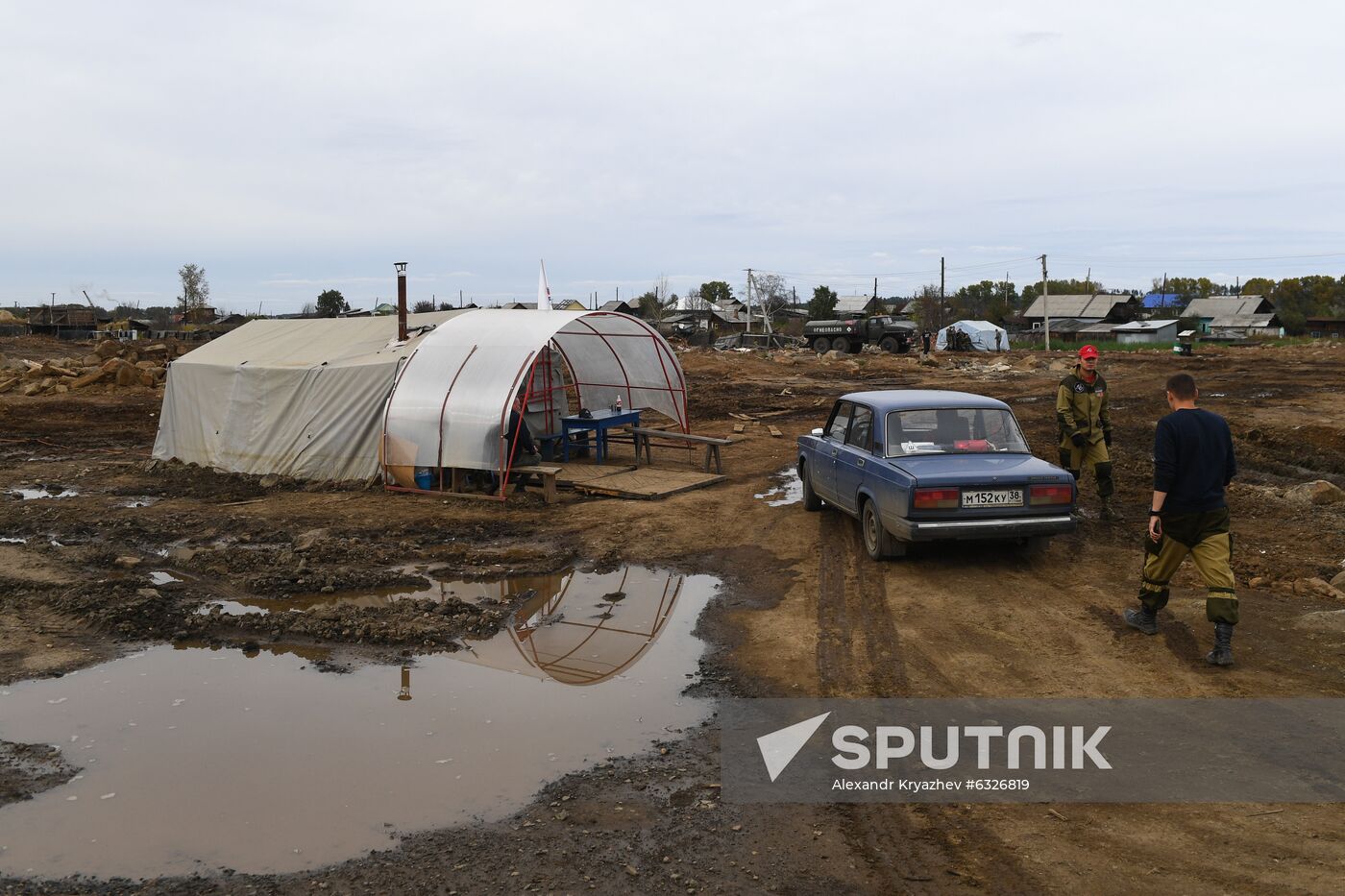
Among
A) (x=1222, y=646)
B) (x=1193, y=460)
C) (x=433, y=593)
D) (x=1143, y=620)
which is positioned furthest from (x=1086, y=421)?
(x=433, y=593)

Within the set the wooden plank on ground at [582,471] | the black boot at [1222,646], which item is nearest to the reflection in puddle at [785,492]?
the wooden plank on ground at [582,471]

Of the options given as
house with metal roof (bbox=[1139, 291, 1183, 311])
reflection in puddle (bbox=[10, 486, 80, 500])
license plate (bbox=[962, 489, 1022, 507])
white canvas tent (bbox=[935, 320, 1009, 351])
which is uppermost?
house with metal roof (bbox=[1139, 291, 1183, 311])

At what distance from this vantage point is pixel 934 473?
8.62 m

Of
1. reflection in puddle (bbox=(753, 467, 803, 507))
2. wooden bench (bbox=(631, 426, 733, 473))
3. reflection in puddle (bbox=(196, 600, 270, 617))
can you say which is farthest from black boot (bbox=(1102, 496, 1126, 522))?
reflection in puddle (bbox=(196, 600, 270, 617))

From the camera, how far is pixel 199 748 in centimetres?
599

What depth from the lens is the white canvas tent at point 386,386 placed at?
14016mm

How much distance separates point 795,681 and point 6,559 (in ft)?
28.5

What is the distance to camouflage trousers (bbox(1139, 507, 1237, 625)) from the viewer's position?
6402mm

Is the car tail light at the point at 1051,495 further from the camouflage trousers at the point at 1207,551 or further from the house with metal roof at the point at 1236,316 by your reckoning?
the house with metal roof at the point at 1236,316

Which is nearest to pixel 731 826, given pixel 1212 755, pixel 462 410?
pixel 1212 755

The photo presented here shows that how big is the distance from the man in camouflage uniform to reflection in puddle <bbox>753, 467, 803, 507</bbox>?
11.8 feet

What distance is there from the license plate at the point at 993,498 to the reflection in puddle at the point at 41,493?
1308 centimetres

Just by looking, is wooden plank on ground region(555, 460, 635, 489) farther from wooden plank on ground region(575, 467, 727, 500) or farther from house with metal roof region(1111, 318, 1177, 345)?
house with metal roof region(1111, 318, 1177, 345)

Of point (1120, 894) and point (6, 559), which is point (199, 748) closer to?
point (1120, 894)
